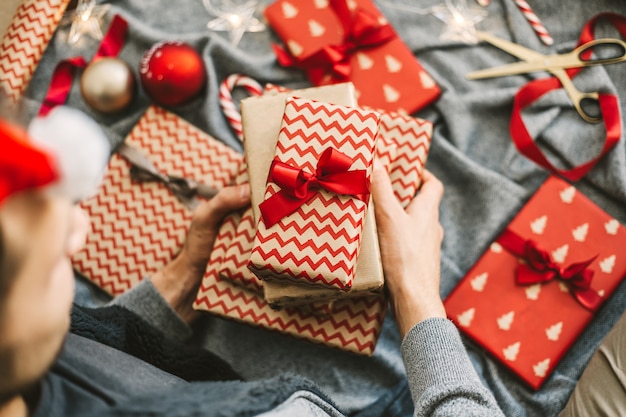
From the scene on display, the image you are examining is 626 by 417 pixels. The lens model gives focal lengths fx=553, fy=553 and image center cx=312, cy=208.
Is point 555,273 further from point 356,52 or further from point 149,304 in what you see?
point 149,304

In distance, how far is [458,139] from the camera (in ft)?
3.91

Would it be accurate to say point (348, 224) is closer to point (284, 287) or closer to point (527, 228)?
point (284, 287)

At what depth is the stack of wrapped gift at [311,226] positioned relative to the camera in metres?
0.77

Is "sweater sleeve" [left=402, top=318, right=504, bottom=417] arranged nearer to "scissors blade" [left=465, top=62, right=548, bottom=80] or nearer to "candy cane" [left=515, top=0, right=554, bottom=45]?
"scissors blade" [left=465, top=62, right=548, bottom=80]

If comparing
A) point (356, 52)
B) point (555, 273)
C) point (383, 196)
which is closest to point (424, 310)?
point (383, 196)

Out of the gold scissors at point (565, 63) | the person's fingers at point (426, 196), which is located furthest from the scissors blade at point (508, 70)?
the person's fingers at point (426, 196)

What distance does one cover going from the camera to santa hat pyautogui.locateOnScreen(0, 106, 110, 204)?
0.39m

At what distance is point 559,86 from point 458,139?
0.24 meters

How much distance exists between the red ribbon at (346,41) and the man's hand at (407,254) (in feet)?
1.13

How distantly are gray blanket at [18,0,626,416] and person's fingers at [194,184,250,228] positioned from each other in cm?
22

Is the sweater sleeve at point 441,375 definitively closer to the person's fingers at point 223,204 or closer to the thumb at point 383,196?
the thumb at point 383,196

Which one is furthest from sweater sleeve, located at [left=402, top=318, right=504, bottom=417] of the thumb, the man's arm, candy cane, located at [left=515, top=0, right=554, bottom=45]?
candy cane, located at [left=515, top=0, right=554, bottom=45]

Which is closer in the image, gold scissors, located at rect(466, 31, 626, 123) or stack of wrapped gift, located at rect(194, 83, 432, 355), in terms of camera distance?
stack of wrapped gift, located at rect(194, 83, 432, 355)

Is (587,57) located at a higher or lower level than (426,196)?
higher
